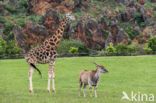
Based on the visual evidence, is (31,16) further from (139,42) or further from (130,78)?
(130,78)

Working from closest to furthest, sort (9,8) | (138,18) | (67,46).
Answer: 1. (67,46)
2. (138,18)
3. (9,8)

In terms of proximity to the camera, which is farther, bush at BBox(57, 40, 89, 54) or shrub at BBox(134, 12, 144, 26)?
shrub at BBox(134, 12, 144, 26)

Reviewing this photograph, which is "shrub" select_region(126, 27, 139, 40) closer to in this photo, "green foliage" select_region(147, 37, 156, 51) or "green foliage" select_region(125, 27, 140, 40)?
"green foliage" select_region(125, 27, 140, 40)

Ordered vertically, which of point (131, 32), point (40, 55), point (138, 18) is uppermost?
point (138, 18)

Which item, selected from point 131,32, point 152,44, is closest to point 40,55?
point 152,44

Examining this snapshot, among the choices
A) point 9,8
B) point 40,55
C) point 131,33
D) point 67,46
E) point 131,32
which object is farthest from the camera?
point 9,8

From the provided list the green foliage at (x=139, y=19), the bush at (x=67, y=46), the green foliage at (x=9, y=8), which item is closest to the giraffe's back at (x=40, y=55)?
the bush at (x=67, y=46)

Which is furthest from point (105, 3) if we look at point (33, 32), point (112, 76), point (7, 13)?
point (112, 76)

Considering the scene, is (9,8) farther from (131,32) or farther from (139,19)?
(139,19)

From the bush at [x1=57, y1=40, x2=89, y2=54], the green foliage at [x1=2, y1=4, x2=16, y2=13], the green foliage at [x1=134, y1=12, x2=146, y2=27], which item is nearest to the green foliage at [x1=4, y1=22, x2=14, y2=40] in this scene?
the bush at [x1=57, y1=40, x2=89, y2=54]

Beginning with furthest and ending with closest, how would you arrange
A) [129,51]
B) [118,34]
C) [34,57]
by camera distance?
[118,34] < [129,51] < [34,57]

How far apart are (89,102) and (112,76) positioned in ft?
57.9

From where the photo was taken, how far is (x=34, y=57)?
58.4 feet

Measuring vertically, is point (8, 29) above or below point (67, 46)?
above
